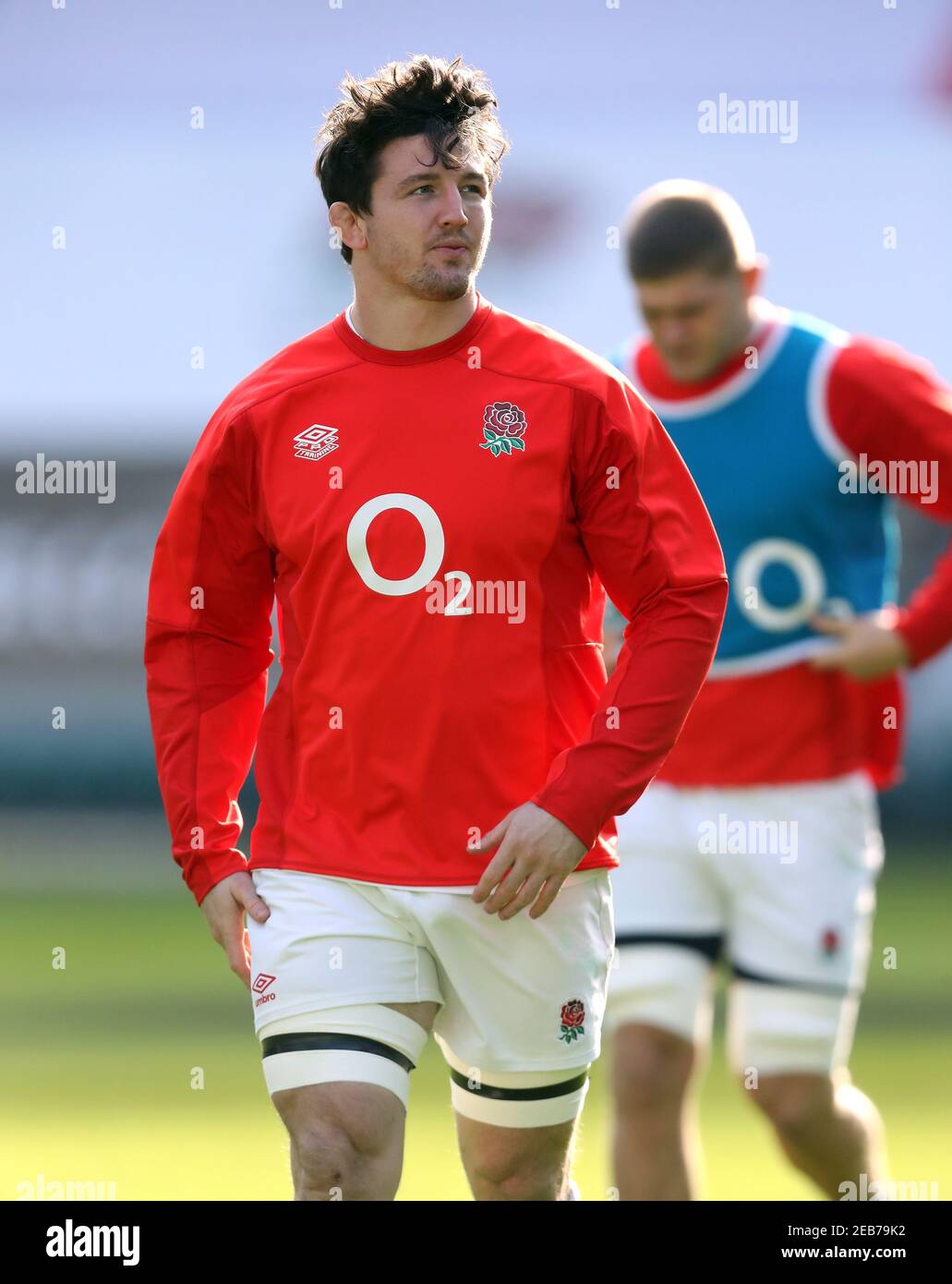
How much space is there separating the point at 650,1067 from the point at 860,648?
48.0 inches

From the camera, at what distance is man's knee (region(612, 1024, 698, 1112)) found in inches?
204

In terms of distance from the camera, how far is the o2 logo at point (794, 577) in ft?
17.7

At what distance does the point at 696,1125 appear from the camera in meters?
7.18

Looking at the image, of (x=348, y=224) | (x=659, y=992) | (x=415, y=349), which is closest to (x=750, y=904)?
(x=659, y=992)

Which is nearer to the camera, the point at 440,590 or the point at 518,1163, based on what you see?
the point at 440,590

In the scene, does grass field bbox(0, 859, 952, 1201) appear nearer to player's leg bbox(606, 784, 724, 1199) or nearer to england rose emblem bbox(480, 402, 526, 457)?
player's leg bbox(606, 784, 724, 1199)

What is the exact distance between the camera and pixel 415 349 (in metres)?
4.02

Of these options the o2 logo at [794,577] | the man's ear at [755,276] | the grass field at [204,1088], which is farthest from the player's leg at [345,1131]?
the man's ear at [755,276]

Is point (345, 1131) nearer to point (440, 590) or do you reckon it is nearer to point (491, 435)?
point (440, 590)

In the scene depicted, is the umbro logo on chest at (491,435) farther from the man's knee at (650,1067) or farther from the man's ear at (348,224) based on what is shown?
the man's knee at (650,1067)

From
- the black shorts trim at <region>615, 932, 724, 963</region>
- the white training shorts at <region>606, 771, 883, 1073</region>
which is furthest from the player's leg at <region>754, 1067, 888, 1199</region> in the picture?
the black shorts trim at <region>615, 932, 724, 963</region>

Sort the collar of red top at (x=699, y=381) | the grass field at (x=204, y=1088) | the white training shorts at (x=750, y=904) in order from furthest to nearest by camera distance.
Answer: the grass field at (x=204, y=1088), the collar of red top at (x=699, y=381), the white training shorts at (x=750, y=904)

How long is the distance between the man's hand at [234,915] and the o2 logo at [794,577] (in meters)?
1.91

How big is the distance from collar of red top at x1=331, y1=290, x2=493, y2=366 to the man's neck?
0.01 meters
